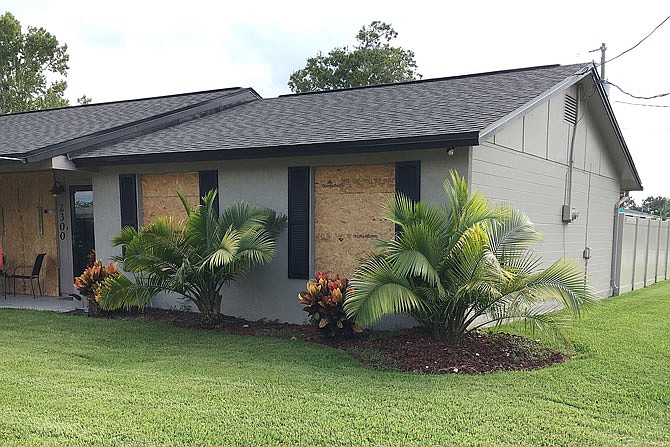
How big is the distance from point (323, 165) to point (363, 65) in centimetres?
2598

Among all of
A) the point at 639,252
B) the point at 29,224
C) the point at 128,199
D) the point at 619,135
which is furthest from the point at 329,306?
the point at 639,252

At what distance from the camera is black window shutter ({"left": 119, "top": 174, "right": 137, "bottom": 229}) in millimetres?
8727

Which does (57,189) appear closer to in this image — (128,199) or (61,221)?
(61,221)

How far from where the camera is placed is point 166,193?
28.3 ft

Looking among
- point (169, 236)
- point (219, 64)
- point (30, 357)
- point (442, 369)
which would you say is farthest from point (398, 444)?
point (219, 64)

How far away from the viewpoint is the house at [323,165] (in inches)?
273

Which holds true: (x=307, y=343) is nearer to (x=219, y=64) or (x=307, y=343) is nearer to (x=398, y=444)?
(x=398, y=444)

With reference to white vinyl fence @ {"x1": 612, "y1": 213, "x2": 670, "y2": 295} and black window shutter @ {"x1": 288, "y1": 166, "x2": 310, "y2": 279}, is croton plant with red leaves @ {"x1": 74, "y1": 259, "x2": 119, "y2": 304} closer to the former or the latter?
black window shutter @ {"x1": 288, "y1": 166, "x2": 310, "y2": 279}

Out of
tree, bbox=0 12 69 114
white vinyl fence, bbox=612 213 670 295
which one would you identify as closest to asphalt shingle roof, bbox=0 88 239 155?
white vinyl fence, bbox=612 213 670 295

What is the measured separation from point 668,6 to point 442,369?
986 cm

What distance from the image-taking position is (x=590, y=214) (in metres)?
10.6

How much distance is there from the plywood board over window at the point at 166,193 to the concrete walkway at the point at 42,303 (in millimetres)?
2140

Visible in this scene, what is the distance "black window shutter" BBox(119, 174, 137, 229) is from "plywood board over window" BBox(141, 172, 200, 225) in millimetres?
148

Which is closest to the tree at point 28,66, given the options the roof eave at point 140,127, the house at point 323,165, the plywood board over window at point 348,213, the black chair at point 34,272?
the house at point 323,165
